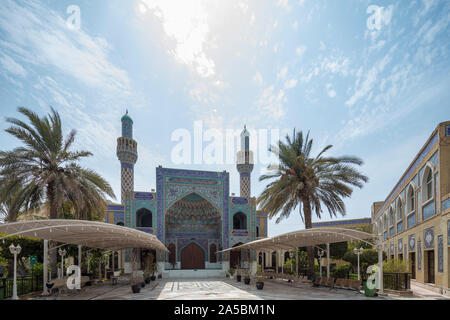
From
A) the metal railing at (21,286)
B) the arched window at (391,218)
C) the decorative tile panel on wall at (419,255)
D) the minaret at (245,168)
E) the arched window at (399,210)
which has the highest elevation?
the minaret at (245,168)

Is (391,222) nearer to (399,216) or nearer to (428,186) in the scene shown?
(399,216)

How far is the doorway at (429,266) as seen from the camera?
15125 mm

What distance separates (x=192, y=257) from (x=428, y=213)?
22.4 meters

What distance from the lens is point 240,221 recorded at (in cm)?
3403

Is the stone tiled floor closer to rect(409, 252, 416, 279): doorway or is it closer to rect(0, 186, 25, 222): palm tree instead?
rect(0, 186, 25, 222): palm tree

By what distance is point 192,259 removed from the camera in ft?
103

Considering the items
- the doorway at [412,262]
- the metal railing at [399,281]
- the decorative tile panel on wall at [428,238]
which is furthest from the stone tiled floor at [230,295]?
the doorway at [412,262]

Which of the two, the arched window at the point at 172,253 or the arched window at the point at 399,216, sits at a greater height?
the arched window at the point at 399,216

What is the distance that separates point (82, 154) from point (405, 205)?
797 inches

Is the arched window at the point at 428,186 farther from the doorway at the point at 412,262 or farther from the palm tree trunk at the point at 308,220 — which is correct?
the palm tree trunk at the point at 308,220

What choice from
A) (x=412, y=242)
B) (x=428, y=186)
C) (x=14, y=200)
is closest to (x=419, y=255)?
(x=412, y=242)
